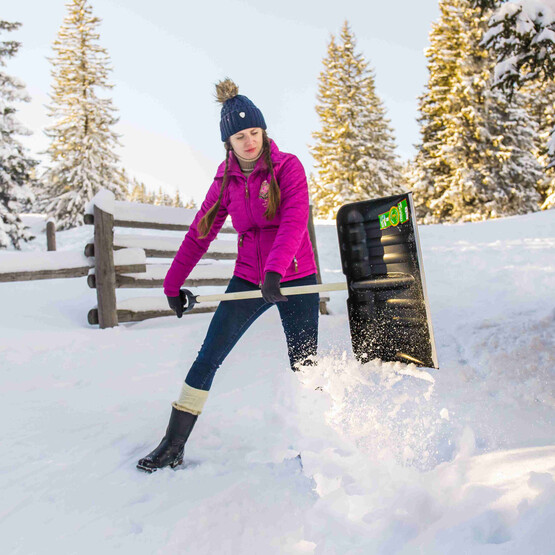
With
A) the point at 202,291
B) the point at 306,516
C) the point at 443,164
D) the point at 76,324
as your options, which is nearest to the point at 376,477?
the point at 306,516

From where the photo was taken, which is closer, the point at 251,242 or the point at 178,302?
the point at 251,242

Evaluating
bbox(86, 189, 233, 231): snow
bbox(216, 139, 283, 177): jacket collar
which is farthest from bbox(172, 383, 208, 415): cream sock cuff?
bbox(86, 189, 233, 231): snow

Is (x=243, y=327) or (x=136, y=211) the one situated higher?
(x=136, y=211)

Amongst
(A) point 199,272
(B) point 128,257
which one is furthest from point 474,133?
(B) point 128,257

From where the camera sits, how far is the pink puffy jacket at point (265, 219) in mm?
2576

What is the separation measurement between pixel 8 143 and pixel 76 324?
14.9 m

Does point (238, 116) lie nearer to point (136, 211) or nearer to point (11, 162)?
point (136, 211)

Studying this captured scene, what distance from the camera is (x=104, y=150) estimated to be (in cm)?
2447

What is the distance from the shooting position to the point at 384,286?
284 centimetres

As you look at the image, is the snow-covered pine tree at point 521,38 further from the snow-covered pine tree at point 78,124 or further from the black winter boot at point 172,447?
the snow-covered pine tree at point 78,124

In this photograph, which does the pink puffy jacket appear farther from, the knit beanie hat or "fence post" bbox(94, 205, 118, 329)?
"fence post" bbox(94, 205, 118, 329)

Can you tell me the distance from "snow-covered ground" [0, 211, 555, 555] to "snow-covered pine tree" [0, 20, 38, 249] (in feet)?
43.9

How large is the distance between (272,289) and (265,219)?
1.54 ft

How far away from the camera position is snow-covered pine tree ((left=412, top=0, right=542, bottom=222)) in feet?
66.1
